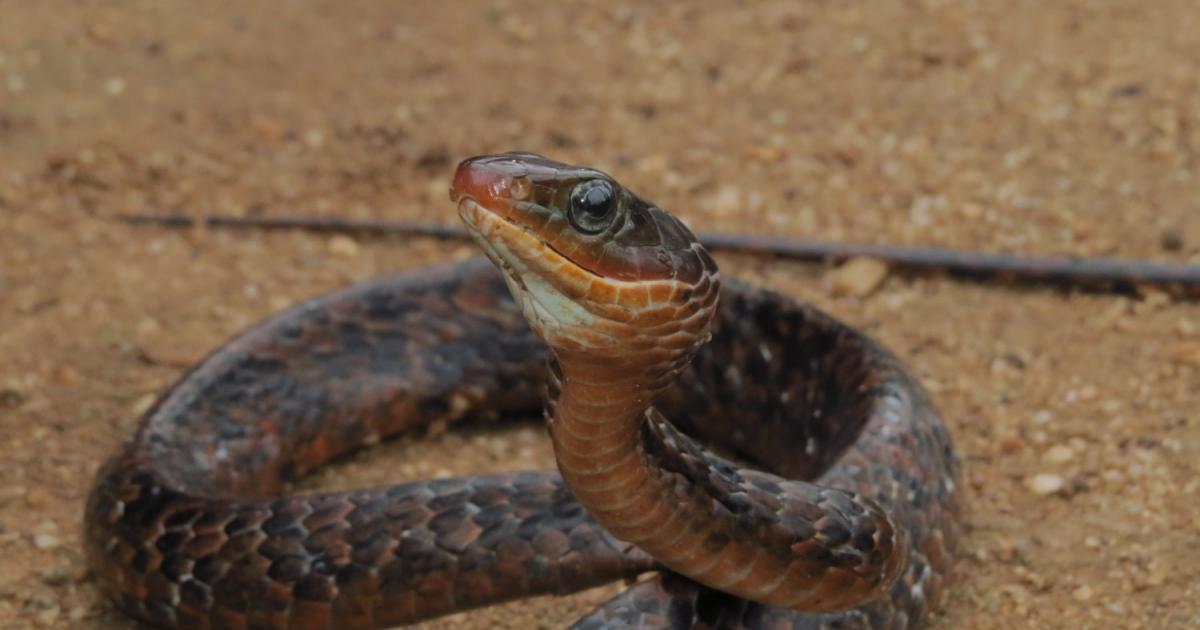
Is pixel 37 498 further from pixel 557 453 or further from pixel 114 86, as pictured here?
pixel 114 86

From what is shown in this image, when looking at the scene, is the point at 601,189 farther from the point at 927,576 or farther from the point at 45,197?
the point at 45,197

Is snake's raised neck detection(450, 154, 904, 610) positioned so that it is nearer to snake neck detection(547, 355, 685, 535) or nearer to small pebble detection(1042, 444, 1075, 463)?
snake neck detection(547, 355, 685, 535)

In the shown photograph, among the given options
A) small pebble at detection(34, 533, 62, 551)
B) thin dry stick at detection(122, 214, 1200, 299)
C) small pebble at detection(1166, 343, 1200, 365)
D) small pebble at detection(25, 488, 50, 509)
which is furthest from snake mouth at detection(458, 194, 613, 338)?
thin dry stick at detection(122, 214, 1200, 299)

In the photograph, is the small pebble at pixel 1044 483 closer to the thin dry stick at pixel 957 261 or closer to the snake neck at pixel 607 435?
the thin dry stick at pixel 957 261

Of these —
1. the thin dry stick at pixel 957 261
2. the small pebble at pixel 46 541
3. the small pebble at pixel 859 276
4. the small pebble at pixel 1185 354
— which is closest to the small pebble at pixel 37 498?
the small pebble at pixel 46 541

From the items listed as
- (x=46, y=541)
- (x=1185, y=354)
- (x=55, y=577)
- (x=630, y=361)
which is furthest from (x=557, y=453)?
(x=1185, y=354)

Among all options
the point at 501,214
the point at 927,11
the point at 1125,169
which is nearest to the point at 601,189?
the point at 501,214
